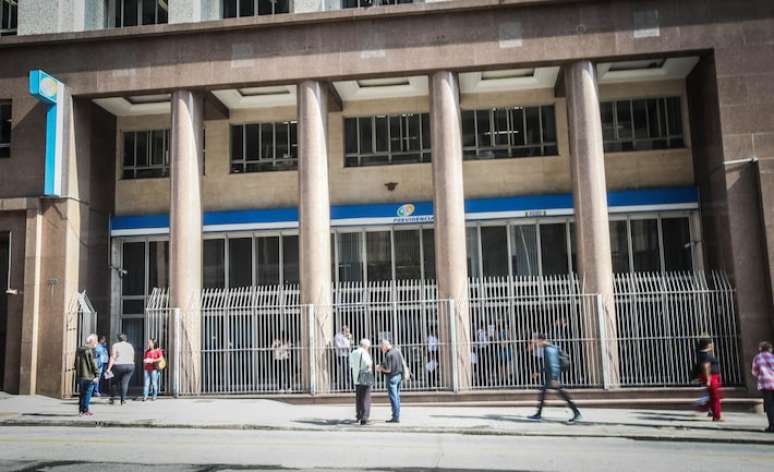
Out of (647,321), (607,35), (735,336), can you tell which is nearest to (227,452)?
(647,321)

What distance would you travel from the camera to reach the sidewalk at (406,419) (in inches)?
497

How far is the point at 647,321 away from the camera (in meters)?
16.8

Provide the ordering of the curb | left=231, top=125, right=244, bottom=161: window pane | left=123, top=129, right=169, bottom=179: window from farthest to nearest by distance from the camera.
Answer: left=123, top=129, right=169, bottom=179: window → left=231, top=125, right=244, bottom=161: window pane → the curb

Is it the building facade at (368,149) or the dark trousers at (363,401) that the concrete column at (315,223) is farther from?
the dark trousers at (363,401)

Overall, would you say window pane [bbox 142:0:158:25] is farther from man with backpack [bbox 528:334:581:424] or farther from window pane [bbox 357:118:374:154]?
man with backpack [bbox 528:334:581:424]

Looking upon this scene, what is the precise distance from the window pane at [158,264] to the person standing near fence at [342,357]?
8.01 meters

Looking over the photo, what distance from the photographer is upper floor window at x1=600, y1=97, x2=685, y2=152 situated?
69.4 feet

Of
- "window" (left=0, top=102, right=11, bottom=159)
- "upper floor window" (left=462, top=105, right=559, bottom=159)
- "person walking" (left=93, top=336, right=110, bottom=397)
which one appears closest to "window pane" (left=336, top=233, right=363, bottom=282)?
"upper floor window" (left=462, top=105, right=559, bottom=159)

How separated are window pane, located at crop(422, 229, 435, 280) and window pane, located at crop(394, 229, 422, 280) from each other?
0.64 feet

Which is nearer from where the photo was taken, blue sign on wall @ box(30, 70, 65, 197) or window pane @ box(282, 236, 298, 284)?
blue sign on wall @ box(30, 70, 65, 197)

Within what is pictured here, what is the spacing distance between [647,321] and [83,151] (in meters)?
16.3

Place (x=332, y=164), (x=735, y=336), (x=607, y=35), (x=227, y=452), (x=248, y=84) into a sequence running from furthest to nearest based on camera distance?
(x=332, y=164) → (x=248, y=84) → (x=607, y=35) → (x=735, y=336) → (x=227, y=452)

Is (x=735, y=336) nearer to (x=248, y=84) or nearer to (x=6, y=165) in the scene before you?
(x=248, y=84)

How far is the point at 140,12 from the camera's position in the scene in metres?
21.0
